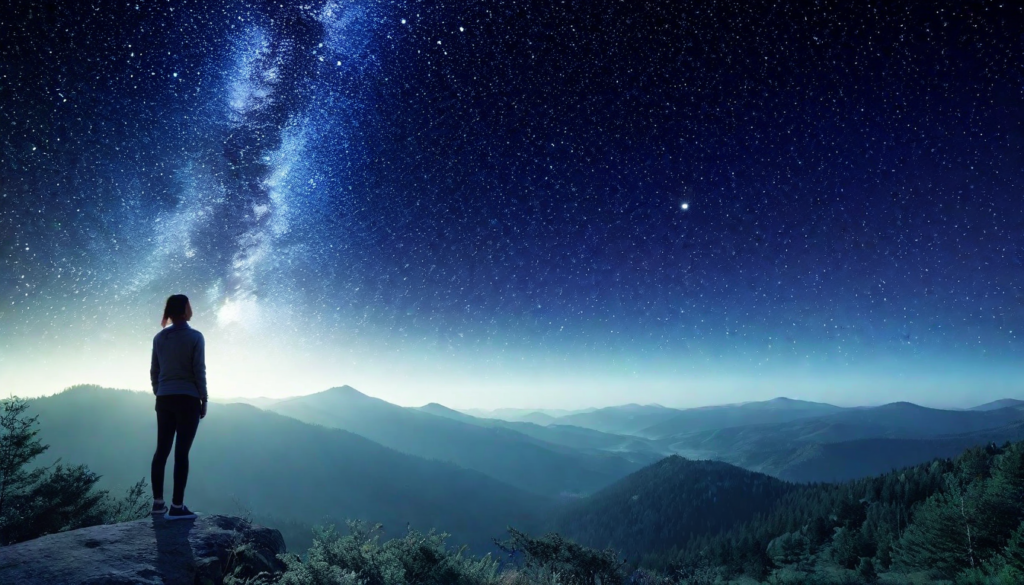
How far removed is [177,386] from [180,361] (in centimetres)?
36

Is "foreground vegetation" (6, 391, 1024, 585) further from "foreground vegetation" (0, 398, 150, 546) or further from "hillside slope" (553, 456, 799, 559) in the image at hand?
"hillside slope" (553, 456, 799, 559)

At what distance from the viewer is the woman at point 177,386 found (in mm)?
5887

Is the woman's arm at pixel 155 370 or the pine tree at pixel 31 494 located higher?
the woman's arm at pixel 155 370

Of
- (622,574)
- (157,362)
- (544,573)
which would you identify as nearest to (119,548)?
(157,362)

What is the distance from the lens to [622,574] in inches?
338

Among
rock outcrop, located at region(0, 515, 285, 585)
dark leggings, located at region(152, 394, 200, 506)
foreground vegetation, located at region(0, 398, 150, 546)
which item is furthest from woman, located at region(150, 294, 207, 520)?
foreground vegetation, located at region(0, 398, 150, 546)

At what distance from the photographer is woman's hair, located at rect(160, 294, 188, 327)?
20.3 feet

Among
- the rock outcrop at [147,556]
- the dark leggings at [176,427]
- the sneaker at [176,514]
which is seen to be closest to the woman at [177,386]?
the dark leggings at [176,427]

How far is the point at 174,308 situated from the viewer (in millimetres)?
6199

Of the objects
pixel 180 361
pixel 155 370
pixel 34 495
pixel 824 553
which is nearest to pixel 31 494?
→ pixel 34 495

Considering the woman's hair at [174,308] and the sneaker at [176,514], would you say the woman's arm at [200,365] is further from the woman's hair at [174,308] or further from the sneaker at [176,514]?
the sneaker at [176,514]

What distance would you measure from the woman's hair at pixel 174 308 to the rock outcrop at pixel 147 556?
295cm

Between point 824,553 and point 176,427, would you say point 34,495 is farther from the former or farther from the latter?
point 824,553

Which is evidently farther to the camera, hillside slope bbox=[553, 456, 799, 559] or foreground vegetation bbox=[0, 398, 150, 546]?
hillside slope bbox=[553, 456, 799, 559]
